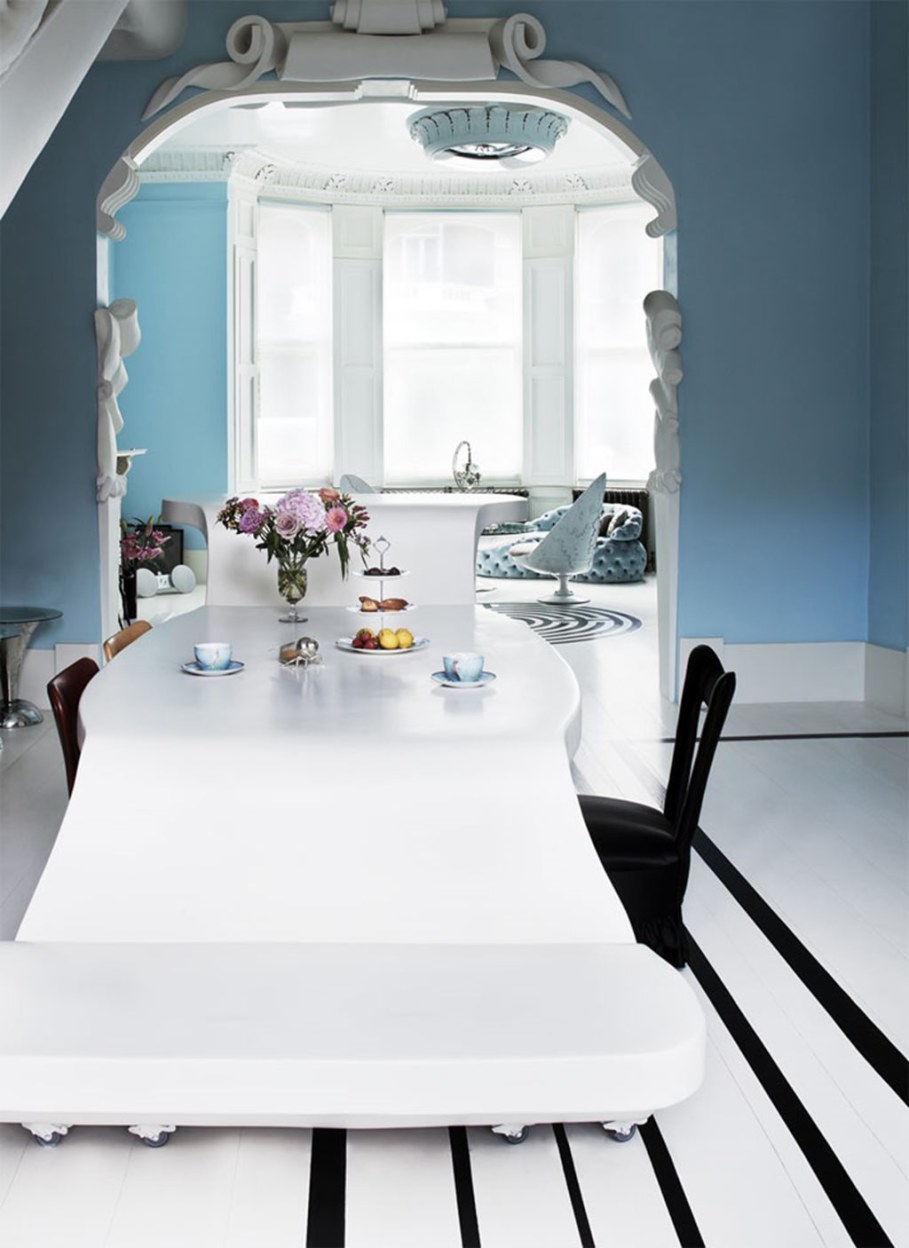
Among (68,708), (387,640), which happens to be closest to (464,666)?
(387,640)

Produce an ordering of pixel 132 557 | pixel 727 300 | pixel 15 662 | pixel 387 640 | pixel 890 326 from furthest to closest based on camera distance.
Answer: pixel 132 557 < pixel 727 300 < pixel 890 326 < pixel 15 662 < pixel 387 640

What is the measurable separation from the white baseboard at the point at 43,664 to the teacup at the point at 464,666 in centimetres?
396

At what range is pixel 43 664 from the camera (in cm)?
646

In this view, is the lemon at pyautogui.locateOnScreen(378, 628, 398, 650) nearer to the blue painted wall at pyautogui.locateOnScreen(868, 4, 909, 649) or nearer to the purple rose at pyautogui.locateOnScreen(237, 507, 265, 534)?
the purple rose at pyautogui.locateOnScreen(237, 507, 265, 534)

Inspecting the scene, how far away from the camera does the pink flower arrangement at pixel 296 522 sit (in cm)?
340

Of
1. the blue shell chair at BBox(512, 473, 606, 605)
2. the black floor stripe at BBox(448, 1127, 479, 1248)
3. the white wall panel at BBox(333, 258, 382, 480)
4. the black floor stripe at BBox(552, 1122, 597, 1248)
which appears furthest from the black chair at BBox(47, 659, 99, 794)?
the white wall panel at BBox(333, 258, 382, 480)

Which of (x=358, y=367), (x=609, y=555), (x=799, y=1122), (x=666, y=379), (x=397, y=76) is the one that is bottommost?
(x=799, y=1122)

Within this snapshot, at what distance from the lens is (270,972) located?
7.11 feet

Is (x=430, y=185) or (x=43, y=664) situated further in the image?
(x=430, y=185)

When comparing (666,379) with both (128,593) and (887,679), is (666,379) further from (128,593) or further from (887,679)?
(128,593)

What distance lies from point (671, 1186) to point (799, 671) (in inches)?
183

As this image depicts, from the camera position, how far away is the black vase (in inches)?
336

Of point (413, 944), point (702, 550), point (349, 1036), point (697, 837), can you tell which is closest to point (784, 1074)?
point (413, 944)

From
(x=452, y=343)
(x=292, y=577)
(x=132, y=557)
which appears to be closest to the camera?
(x=292, y=577)
